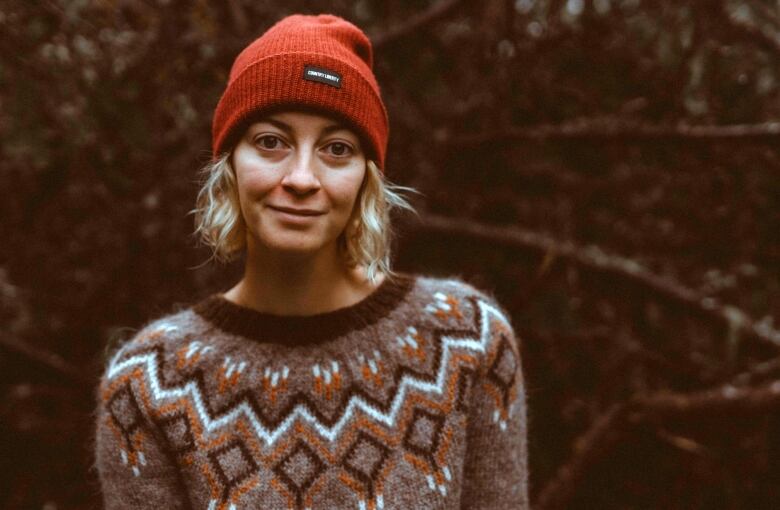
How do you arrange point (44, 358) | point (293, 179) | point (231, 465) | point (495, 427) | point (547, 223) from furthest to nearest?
point (547, 223), point (44, 358), point (495, 427), point (231, 465), point (293, 179)

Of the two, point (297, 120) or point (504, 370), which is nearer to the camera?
point (297, 120)

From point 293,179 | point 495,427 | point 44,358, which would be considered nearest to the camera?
point 293,179

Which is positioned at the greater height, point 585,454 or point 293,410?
point 293,410

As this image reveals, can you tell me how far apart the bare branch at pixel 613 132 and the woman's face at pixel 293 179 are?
1.27m

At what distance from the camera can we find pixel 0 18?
2018 mm

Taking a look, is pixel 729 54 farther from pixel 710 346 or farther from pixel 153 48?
pixel 153 48

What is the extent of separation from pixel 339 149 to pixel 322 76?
140 mm

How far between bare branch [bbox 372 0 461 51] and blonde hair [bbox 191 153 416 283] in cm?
99

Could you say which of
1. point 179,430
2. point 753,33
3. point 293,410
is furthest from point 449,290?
point 753,33

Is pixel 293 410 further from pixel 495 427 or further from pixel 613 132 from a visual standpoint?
pixel 613 132

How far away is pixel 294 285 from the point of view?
1.50m

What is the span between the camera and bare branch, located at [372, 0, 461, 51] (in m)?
2.36

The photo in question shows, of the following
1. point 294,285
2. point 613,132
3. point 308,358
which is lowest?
point 308,358

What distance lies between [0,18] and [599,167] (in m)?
2.01
